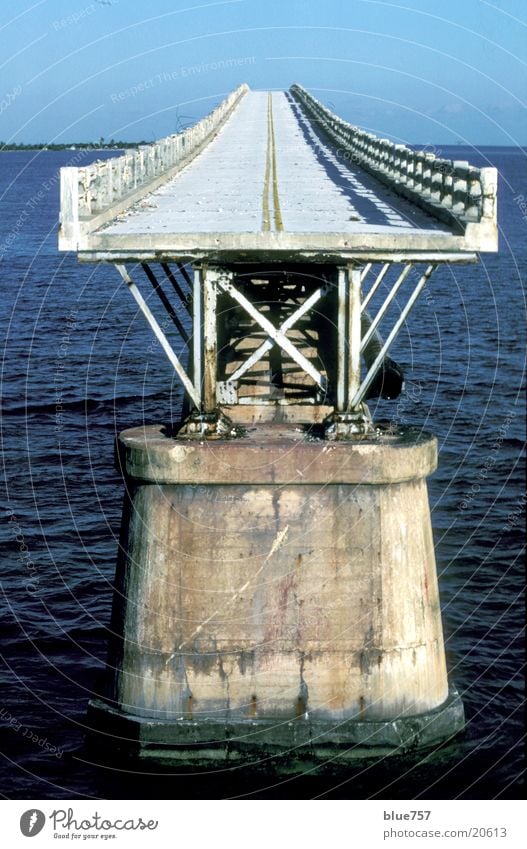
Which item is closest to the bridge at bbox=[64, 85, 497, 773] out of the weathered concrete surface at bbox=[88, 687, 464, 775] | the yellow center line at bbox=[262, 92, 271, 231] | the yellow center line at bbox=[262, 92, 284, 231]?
the weathered concrete surface at bbox=[88, 687, 464, 775]

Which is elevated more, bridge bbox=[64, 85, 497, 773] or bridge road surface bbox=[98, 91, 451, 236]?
bridge road surface bbox=[98, 91, 451, 236]

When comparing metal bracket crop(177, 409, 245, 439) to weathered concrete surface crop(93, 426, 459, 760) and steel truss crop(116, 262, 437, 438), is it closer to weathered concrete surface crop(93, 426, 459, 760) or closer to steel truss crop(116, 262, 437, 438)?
steel truss crop(116, 262, 437, 438)

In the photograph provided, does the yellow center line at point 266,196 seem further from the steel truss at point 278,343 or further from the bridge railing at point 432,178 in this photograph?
the bridge railing at point 432,178

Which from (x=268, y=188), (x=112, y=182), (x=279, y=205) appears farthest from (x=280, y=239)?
(x=268, y=188)

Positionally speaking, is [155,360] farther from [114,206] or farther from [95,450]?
[114,206]

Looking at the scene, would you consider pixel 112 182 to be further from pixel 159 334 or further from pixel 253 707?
pixel 253 707

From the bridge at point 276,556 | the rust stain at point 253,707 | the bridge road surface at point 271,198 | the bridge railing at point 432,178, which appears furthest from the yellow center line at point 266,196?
the rust stain at point 253,707

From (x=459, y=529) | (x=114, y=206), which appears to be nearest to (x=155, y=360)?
(x=459, y=529)
